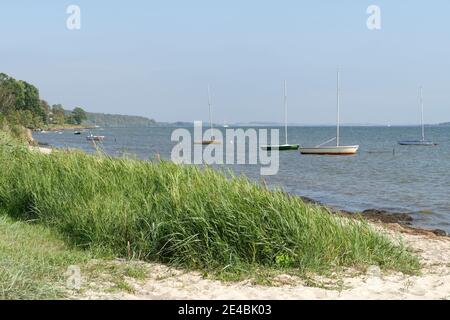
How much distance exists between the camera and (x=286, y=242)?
7926 millimetres

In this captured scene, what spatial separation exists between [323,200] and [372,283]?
1548 cm

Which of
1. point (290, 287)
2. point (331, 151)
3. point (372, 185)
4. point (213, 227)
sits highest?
Answer: point (213, 227)

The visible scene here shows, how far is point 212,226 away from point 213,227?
3cm

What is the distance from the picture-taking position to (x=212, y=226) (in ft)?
26.7

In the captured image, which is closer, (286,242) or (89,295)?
(89,295)

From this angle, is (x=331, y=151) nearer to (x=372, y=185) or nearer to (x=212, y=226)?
(x=372, y=185)

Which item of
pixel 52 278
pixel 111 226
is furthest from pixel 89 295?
pixel 111 226

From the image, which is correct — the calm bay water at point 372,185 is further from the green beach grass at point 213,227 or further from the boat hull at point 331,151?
the boat hull at point 331,151

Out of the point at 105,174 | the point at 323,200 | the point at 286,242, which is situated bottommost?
the point at 323,200

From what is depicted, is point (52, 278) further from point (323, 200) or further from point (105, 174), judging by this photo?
point (323, 200)

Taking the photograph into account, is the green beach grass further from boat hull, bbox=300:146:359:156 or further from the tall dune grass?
boat hull, bbox=300:146:359:156

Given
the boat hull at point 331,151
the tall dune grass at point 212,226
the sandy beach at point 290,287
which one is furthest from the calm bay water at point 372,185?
the sandy beach at point 290,287

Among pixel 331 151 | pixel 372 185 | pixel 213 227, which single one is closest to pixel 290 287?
pixel 213 227

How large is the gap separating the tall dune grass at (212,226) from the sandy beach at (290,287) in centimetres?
38
